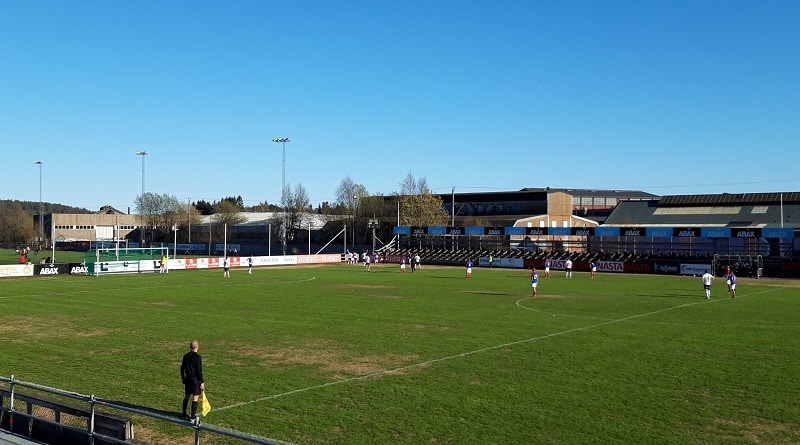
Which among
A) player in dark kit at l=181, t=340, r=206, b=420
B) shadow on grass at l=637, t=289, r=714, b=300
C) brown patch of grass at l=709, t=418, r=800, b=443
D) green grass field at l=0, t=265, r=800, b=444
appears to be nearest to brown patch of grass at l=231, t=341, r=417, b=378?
green grass field at l=0, t=265, r=800, b=444

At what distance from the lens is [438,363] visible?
2164 cm

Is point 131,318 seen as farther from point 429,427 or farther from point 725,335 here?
point 725,335

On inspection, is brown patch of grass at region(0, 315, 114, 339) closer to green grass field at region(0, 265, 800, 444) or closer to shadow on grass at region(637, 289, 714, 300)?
green grass field at region(0, 265, 800, 444)

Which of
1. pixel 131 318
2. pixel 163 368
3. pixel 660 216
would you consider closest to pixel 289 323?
pixel 131 318

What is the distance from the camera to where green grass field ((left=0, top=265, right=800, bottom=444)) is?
49.0ft

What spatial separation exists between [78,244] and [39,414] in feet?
449

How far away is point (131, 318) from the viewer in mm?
32719

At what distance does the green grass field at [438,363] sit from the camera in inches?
588

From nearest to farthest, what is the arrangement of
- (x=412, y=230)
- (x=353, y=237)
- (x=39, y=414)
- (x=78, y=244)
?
(x=39, y=414) < (x=412, y=230) < (x=353, y=237) < (x=78, y=244)

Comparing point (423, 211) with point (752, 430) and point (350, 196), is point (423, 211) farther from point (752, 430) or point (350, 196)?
point (752, 430)

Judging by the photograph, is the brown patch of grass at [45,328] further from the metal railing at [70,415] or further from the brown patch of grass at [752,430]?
the brown patch of grass at [752,430]

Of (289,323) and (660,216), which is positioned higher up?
(660,216)

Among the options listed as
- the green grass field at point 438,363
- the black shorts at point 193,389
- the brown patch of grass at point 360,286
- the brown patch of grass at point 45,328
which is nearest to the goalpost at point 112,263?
the green grass field at point 438,363

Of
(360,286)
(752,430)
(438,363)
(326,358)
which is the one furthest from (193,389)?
(360,286)
